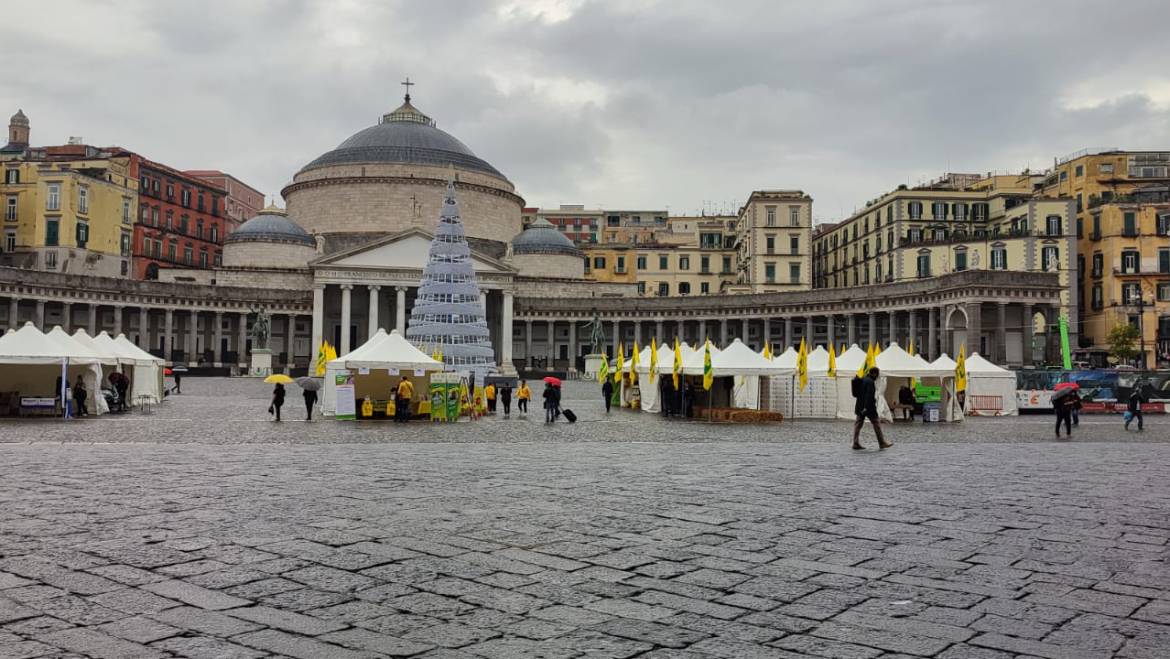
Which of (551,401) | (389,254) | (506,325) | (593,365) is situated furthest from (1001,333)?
(389,254)

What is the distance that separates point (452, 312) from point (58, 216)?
166 ft

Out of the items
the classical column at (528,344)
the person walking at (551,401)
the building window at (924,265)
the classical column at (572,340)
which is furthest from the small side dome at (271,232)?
the person walking at (551,401)

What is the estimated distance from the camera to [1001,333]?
204 ft

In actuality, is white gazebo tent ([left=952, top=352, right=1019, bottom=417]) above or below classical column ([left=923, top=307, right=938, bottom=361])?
below

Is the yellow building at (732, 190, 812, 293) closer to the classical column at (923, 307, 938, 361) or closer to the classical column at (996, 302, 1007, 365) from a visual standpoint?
the classical column at (923, 307, 938, 361)

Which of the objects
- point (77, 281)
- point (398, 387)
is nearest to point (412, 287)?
point (77, 281)

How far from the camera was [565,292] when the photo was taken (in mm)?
93000

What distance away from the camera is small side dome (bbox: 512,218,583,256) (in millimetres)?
→ 96250

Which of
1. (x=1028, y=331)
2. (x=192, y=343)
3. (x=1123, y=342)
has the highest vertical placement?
(x=1028, y=331)

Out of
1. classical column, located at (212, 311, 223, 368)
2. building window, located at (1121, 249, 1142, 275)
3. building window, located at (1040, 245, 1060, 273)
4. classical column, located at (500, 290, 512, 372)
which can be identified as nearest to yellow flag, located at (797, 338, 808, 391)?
building window, located at (1040, 245, 1060, 273)

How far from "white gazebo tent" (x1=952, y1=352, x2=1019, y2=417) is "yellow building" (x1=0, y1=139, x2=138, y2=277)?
6838cm

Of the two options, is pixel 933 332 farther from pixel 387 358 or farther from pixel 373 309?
pixel 387 358

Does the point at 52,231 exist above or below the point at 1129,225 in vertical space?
above

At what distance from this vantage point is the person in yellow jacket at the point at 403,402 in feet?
97.2
